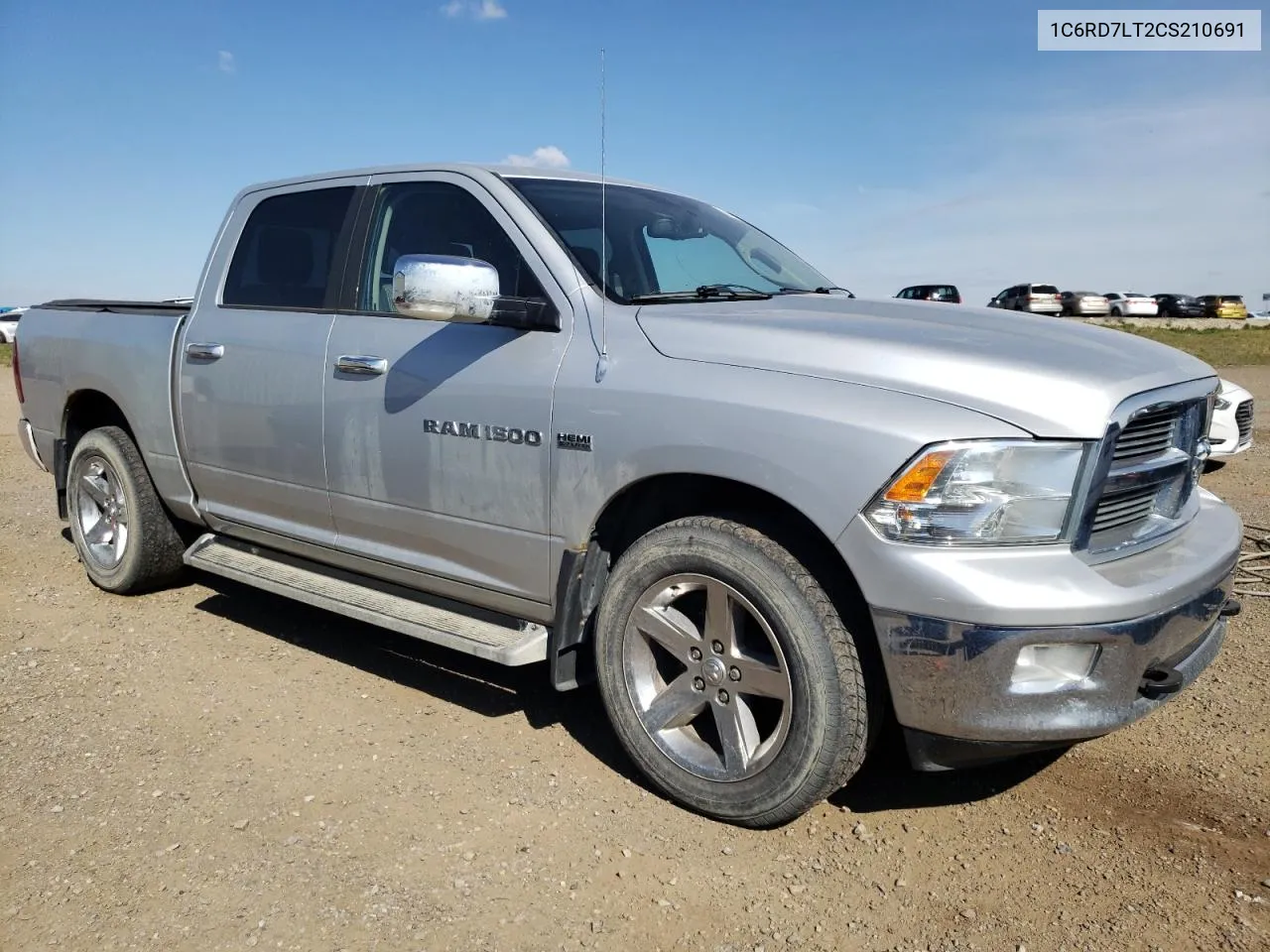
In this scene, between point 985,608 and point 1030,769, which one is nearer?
point 985,608

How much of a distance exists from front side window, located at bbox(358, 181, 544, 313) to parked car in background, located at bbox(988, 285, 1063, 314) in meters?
35.1

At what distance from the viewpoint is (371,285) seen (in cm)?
402

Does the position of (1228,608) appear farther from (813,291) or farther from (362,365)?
(362,365)

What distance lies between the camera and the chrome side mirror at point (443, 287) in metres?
3.11

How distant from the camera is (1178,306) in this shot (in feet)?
174

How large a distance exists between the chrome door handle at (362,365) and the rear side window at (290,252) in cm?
37

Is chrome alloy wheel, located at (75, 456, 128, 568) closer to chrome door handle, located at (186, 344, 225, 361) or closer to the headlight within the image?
chrome door handle, located at (186, 344, 225, 361)

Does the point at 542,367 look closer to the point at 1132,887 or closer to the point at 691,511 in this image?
the point at 691,511

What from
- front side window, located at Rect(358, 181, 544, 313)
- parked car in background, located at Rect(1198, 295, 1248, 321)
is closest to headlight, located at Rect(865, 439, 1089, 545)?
front side window, located at Rect(358, 181, 544, 313)

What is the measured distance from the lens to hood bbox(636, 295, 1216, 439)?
258cm

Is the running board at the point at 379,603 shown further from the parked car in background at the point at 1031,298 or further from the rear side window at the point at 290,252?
the parked car in background at the point at 1031,298

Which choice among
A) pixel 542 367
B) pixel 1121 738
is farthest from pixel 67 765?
pixel 1121 738

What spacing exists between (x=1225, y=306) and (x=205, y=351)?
56.9 metres

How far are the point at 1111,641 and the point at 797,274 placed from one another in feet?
7.33
